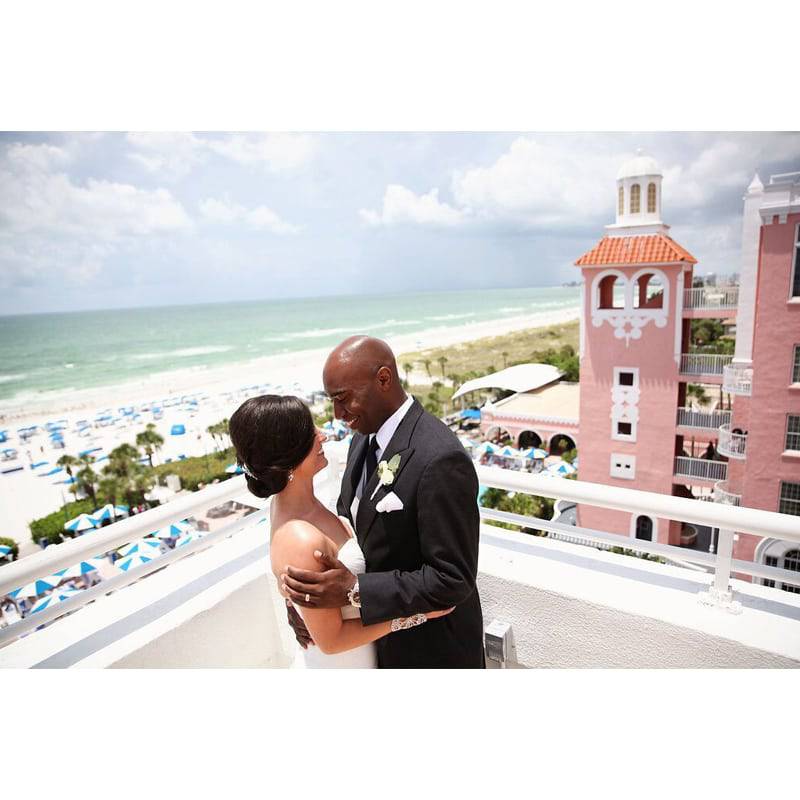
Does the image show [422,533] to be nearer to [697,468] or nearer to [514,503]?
[514,503]

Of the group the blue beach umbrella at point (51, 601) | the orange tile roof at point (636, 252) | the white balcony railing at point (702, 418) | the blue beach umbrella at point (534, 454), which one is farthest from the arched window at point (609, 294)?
the blue beach umbrella at point (51, 601)

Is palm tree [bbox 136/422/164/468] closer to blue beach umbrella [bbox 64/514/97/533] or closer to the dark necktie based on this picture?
blue beach umbrella [bbox 64/514/97/533]

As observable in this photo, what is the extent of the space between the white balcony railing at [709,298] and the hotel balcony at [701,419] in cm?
258

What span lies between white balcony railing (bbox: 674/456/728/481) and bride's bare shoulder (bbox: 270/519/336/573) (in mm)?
14158

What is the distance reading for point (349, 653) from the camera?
1187mm

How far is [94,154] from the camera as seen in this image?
116ft

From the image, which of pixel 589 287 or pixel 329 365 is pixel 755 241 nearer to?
pixel 589 287

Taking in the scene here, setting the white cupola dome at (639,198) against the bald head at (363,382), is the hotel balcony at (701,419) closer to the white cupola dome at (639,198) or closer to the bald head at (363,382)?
the white cupola dome at (639,198)

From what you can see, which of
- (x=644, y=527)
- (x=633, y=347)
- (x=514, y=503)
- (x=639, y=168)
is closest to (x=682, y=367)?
(x=633, y=347)

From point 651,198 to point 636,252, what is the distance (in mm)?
1257

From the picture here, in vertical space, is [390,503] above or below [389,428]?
below

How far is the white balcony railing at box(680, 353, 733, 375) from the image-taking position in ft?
39.8

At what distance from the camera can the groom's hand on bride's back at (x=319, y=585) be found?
94 centimetres
